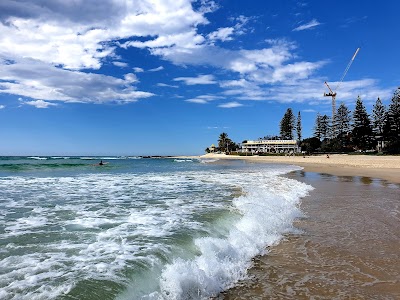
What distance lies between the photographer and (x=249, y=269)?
5000mm

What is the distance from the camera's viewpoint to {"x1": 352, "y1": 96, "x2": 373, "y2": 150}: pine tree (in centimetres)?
7619

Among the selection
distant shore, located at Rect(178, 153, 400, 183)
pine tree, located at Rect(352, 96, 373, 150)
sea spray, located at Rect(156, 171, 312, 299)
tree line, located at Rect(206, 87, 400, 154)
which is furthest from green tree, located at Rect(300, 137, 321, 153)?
sea spray, located at Rect(156, 171, 312, 299)

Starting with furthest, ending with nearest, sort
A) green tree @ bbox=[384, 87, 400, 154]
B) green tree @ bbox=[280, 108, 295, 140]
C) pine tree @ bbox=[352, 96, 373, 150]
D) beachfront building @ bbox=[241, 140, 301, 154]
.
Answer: beachfront building @ bbox=[241, 140, 301, 154] < green tree @ bbox=[280, 108, 295, 140] < pine tree @ bbox=[352, 96, 373, 150] < green tree @ bbox=[384, 87, 400, 154]

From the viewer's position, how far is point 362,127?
7644cm

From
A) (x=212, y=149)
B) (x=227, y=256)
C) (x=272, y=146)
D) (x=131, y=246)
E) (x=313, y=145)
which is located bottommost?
(x=227, y=256)

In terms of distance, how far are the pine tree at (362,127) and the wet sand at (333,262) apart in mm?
75719

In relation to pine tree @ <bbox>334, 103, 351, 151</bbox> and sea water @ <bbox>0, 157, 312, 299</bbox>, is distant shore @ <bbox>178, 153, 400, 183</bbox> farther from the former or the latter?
pine tree @ <bbox>334, 103, 351, 151</bbox>

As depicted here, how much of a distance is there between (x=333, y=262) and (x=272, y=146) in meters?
120

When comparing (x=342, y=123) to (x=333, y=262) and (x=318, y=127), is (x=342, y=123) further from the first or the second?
(x=333, y=262)

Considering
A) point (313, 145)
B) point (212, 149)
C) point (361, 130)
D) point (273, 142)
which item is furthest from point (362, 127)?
point (212, 149)

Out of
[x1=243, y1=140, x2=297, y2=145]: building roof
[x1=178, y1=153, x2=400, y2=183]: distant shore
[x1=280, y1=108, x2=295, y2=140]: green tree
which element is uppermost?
[x1=280, y1=108, x2=295, y2=140]: green tree

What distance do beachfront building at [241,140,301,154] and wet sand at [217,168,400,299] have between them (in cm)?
10298

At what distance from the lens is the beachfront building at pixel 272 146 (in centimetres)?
11281

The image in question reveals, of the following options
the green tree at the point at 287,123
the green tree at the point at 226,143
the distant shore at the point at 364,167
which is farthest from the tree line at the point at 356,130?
the green tree at the point at 226,143
